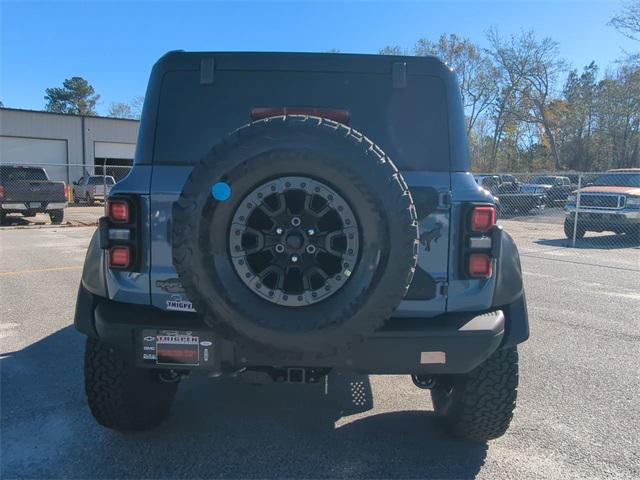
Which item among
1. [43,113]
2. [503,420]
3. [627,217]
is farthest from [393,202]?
[43,113]

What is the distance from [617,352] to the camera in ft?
15.5

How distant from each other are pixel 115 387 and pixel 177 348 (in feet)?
2.36

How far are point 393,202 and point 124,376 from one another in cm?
182

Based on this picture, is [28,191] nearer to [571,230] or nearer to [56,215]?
[56,215]

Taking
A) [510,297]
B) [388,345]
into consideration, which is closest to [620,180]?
[510,297]

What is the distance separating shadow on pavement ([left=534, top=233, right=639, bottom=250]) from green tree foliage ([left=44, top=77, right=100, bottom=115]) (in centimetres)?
7321

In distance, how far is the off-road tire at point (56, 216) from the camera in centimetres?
1697

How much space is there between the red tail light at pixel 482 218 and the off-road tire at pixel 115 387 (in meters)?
1.91

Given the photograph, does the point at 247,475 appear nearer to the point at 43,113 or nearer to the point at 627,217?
the point at 627,217

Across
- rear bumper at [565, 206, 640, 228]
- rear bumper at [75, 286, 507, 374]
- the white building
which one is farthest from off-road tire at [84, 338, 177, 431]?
the white building

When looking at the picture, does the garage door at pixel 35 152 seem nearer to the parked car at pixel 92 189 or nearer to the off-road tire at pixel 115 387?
the parked car at pixel 92 189

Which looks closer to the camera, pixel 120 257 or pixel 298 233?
pixel 298 233

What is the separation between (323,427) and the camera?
321 centimetres

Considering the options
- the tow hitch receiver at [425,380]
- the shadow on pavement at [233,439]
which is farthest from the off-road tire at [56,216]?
the tow hitch receiver at [425,380]
